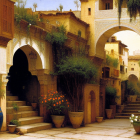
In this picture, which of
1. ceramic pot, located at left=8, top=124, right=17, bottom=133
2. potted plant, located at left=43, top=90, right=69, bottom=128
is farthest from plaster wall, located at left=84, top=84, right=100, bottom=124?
ceramic pot, located at left=8, top=124, right=17, bottom=133

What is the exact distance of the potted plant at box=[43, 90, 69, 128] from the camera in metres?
13.0

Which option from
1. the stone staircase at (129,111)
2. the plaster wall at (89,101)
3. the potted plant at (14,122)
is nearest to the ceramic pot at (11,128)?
the potted plant at (14,122)

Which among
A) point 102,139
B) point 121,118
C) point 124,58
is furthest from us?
point 124,58

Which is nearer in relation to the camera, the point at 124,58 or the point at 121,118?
the point at 121,118

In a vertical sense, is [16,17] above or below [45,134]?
above

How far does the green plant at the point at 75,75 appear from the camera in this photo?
45.3 feet

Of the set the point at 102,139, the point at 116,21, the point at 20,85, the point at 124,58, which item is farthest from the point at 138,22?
the point at 124,58

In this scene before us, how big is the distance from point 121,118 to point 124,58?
13.8m

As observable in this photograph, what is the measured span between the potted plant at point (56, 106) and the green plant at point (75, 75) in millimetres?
1302

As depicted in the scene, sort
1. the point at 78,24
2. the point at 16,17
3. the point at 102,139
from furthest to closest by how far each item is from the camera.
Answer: the point at 78,24
the point at 16,17
the point at 102,139

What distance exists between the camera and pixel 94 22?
19203mm

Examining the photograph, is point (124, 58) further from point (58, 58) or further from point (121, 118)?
point (58, 58)

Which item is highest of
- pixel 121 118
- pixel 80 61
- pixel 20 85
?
pixel 80 61

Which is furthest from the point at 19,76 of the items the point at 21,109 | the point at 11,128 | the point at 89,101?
the point at 89,101
